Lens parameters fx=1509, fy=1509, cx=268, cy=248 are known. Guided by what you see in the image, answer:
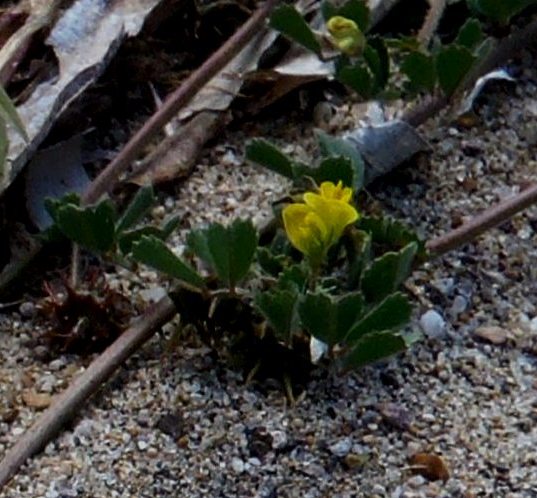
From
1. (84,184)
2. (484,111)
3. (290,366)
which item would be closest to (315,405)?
(290,366)

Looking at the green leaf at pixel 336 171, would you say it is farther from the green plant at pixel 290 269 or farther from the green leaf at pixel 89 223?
the green leaf at pixel 89 223

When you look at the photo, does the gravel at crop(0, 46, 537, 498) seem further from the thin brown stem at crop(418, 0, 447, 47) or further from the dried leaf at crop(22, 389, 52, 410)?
the thin brown stem at crop(418, 0, 447, 47)

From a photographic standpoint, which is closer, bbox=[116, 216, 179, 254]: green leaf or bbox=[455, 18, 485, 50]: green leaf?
bbox=[116, 216, 179, 254]: green leaf

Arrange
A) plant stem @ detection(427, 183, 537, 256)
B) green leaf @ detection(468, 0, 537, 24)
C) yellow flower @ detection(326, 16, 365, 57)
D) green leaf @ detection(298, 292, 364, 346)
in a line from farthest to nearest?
green leaf @ detection(468, 0, 537, 24), yellow flower @ detection(326, 16, 365, 57), plant stem @ detection(427, 183, 537, 256), green leaf @ detection(298, 292, 364, 346)

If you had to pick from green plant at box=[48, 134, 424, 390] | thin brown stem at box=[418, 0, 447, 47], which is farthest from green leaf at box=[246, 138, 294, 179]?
thin brown stem at box=[418, 0, 447, 47]

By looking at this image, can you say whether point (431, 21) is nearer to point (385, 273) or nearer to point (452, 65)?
point (452, 65)

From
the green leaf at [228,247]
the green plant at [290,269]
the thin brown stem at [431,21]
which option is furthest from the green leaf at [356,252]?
the thin brown stem at [431,21]
